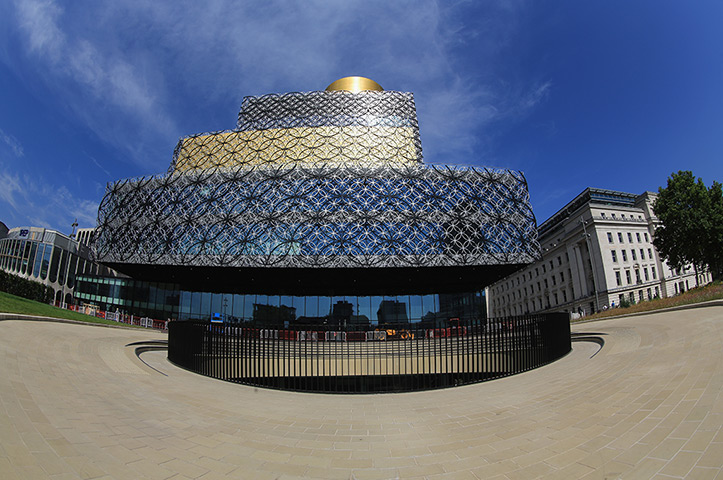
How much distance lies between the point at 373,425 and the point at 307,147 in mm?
38465

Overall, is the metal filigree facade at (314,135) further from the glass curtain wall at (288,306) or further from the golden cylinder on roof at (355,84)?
the glass curtain wall at (288,306)

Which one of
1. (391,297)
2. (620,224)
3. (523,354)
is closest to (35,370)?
(523,354)

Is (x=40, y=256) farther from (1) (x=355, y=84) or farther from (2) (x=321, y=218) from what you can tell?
(1) (x=355, y=84)

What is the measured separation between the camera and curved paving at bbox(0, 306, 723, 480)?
356cm

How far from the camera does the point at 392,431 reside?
526 centimetres

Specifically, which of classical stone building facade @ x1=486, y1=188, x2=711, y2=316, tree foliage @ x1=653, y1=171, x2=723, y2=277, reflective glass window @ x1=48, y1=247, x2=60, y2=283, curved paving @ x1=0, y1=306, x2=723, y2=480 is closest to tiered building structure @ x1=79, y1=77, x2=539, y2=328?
tree foliage @ x1=653, y1=171, x2=723, y2=277

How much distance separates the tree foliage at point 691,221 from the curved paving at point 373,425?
3056 centimetres

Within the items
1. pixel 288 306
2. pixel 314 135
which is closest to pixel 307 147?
pixel 314 135

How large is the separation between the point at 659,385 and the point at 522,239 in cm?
3077

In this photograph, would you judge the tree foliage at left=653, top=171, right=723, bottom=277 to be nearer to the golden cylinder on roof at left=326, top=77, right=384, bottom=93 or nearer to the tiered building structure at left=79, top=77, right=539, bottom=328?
the tiered building structure at left=79, top=77, right=539, bottom=328

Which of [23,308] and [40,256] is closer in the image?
[23,308]

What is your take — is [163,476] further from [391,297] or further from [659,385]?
[391,297]

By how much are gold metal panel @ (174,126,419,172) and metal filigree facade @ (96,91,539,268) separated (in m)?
1.98

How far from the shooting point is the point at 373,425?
18.4 feet
